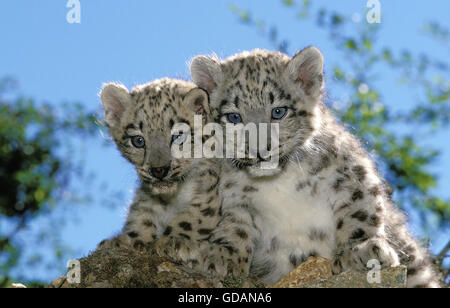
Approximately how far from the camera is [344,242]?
8.16 metres

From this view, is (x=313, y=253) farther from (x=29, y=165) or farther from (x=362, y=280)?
(x=29, y=165)

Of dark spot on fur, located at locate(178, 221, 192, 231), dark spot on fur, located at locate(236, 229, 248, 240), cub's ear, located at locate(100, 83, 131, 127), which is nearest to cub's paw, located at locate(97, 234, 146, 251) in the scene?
dark spot on fur, located at locate(178, 221, 192, 231)

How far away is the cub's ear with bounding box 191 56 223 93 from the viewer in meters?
8.96

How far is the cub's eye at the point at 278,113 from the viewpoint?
855cm

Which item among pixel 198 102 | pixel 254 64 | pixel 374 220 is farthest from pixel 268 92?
pixel 374 220

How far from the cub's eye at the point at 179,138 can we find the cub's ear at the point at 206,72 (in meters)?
0.74

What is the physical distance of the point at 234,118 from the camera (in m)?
8.57

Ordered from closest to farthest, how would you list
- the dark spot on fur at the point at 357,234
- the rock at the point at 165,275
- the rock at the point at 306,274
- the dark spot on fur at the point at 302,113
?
the rock at the point at 165,275, the rock at the point at 306,274, the dark spot on fur at the point at 357,234, the dark spot on fur at the point at 302,113

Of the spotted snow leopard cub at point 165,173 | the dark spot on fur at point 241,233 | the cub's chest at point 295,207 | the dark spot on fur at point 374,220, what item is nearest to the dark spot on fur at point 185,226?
the spotted snow leopard cub at point 165,173

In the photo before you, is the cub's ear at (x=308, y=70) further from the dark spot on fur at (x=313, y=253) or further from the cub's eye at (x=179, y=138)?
the dark spot on fur at (x=313, y=253)

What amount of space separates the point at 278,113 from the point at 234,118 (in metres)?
0.52

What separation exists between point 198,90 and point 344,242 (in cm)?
249
